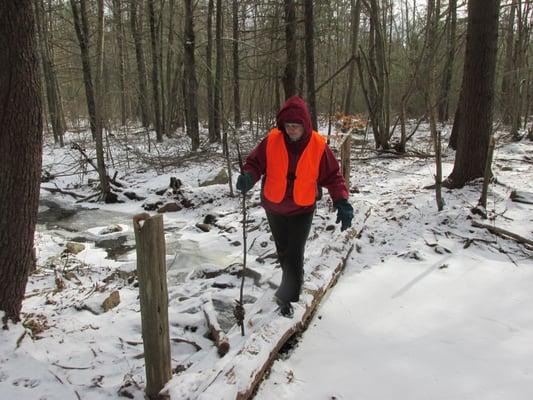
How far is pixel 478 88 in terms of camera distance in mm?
7359

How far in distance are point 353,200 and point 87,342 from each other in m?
5.65

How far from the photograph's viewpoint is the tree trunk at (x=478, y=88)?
286 inches

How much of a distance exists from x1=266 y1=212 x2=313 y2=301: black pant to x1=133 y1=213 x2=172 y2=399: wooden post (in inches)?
51.6

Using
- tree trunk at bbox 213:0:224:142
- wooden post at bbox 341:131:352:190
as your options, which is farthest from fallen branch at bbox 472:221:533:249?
tree trunk at bbox 213:0:224:142

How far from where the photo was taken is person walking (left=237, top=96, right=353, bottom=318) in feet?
11.3

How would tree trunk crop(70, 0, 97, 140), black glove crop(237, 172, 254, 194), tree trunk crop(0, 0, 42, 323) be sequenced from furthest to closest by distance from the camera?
tree trunk crop(70, 0, 97, 140) < black glove crop(237, 172, 254, 194) < tree trunk crop(0, 0, 42, 323)

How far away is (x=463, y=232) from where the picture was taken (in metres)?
6.02

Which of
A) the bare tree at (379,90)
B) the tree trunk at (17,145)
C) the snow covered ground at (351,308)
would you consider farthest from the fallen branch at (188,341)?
the bare tree at (379,90)

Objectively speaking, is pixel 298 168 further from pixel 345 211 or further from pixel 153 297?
pixel 153 297

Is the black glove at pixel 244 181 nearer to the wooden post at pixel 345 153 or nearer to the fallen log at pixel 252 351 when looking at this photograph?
the fallen log at pixel 252 351

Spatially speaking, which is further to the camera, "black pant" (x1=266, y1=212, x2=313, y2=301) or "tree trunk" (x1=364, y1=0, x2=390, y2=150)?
"tree trunk" (x1=364, y1=0, x2=390, y2=150)

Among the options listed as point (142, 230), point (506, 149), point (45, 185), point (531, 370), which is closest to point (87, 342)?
point (142, 230)

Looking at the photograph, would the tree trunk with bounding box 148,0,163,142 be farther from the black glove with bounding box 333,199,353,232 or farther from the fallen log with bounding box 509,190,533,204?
the black glove with bounding box 333,199,353,232

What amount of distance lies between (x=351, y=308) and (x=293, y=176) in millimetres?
1653
